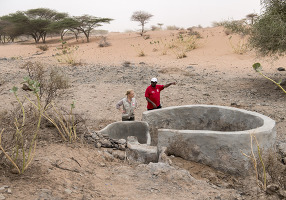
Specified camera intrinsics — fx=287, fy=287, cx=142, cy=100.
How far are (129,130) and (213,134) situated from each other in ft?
6.27

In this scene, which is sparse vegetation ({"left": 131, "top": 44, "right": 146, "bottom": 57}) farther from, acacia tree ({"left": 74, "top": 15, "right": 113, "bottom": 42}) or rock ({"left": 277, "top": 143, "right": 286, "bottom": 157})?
rock ({"left": 277, "top": 143, "right": 286, "bottom": 157})

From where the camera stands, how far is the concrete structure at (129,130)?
17.5 ft

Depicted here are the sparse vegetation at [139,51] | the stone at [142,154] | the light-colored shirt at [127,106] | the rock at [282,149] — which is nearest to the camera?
the stone at [142,154]

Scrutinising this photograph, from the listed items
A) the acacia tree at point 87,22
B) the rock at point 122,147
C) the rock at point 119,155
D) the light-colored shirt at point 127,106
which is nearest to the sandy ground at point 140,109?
the rock at point 119,155

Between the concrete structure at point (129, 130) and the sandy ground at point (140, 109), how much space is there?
3.01 ft

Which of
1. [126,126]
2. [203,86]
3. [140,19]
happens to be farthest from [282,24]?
[140,19]

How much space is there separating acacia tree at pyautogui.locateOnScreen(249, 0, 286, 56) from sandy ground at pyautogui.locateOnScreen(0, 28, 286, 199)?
128 centimetres

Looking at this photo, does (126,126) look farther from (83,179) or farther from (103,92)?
(103,92)

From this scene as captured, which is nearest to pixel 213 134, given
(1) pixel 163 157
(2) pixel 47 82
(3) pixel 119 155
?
(1) pixel 163 157

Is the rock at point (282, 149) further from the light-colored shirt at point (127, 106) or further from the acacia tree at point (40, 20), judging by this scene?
the acacia tree at point (40, 20)

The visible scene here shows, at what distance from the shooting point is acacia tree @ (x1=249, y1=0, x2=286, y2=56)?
8.04 metres

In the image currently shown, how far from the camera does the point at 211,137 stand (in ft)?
13.3

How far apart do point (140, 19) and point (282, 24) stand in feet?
74.0

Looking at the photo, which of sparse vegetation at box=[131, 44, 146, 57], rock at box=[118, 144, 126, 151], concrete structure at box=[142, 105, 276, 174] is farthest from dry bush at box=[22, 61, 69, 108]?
sparse vegetation at box=[131, 44, 146, 57]
